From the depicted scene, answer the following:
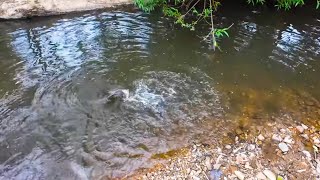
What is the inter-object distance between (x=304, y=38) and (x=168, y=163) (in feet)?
17.3

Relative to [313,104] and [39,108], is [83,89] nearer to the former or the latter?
[39,108]

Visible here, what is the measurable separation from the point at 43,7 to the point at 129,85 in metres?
4.53

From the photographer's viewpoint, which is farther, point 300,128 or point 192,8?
point 192,8

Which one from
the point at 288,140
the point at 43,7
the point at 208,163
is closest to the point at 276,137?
the point at 288,140

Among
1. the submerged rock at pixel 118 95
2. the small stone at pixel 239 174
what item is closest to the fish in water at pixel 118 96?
the submerged rock at pixel 118 95

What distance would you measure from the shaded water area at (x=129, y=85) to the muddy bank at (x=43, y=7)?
314 millimetres

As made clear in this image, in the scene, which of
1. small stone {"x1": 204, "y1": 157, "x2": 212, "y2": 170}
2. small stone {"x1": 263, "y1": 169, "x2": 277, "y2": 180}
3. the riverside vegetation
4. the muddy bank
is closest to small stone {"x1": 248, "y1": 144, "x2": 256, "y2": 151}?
small stone {"x1": 263, "y1": 169, "x2": 277, "y2": 180}

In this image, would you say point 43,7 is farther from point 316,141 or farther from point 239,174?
point 316,141

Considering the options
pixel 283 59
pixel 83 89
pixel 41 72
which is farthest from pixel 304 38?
pixel 41 72

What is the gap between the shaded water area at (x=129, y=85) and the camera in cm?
437

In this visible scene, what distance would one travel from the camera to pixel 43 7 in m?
8.68

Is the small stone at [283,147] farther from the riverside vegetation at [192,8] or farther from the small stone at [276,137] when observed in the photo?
the riverside vegetation at [192,8]

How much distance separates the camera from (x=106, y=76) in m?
6.03

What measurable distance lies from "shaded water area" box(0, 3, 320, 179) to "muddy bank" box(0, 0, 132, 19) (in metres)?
0.31
